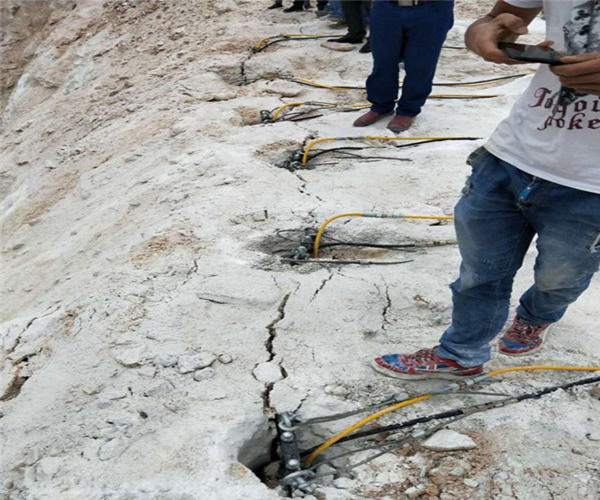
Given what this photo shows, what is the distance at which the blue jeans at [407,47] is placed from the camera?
4055mm

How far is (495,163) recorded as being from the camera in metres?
1.71

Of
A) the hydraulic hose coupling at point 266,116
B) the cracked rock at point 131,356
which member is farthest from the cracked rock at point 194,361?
the hydraulic hose coupling at point 266,116

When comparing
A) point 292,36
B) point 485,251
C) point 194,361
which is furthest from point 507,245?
point 292,36

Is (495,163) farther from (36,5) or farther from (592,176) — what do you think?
(36,5)

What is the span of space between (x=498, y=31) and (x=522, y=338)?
1.15 metres

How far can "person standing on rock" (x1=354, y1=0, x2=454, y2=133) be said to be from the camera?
13.3 feet

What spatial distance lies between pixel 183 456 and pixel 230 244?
4.59 feet

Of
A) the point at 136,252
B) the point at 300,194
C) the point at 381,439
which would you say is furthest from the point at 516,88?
the point at 381,439

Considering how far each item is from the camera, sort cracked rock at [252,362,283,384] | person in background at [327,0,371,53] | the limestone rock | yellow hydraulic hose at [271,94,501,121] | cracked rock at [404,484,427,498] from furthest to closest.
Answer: the limestone rock < person in background at [327,0,371,53] < yellow hydraulic hose at [271,94,501,121] < cracked rock at [252,362,283,384] < cracked rock at [404,484,427,498]

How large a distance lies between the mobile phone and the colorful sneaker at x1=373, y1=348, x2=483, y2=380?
1.07m

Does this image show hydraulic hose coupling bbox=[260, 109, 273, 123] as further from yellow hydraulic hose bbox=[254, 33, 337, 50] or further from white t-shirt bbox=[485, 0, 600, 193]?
white t-shirt bbox=[485, 0, 600, 193]

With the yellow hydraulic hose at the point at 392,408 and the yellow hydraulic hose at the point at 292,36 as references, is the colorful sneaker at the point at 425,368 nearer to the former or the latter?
the yellow hydraulic hose at the point at 392,408

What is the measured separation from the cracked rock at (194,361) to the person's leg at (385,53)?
2.97 m

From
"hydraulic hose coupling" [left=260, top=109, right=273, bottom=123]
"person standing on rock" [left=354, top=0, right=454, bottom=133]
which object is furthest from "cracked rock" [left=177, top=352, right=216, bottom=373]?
"hydraulic hose coupling" [left=260, top=109, right=273, bottom=123]
